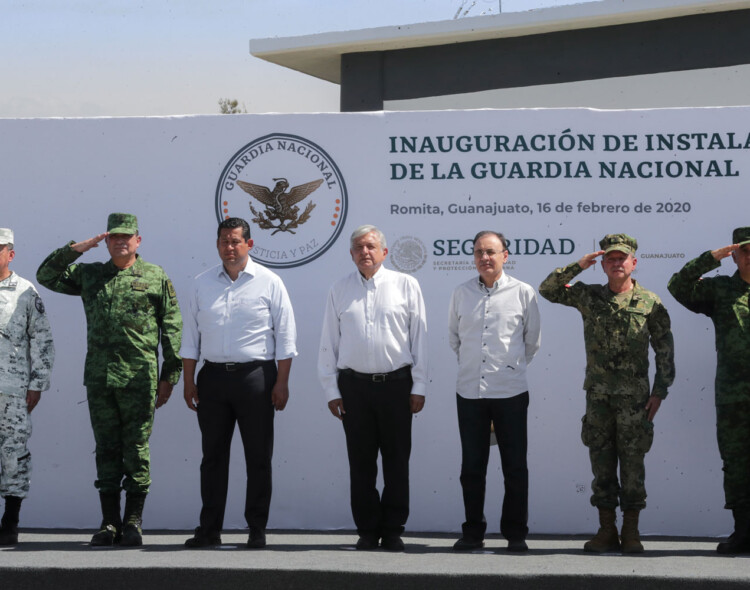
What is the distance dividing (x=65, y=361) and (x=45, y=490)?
2.48ft

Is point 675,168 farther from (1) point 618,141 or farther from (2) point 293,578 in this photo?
(2) point 293,578

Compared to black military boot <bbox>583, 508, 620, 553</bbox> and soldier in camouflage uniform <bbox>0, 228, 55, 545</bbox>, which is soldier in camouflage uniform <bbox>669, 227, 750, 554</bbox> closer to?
black military boot <bbox>583, 508, 620, 553</bbox>

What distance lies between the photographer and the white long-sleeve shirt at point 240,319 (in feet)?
A: 16.4

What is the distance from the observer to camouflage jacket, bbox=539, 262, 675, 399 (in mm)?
4836

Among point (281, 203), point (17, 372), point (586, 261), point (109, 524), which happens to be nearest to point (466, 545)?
point (586, 261)

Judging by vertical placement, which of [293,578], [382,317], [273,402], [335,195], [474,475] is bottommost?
[293,578]

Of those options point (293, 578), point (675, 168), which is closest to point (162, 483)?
point (293, 578)

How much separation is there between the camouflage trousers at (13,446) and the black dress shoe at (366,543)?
178 centimetres

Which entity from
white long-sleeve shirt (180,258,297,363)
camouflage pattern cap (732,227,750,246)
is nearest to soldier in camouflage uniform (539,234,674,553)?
camouflage pattern cap (732,227,750,246)

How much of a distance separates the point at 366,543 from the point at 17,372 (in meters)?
2.02

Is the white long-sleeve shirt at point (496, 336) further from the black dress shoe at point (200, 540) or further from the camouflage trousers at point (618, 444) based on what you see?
the black dress shoe at point (200, 540)

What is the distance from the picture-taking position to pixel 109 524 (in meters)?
5.07

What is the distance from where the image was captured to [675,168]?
566 cm

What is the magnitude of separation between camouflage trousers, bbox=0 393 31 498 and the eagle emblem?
1.66 meters
